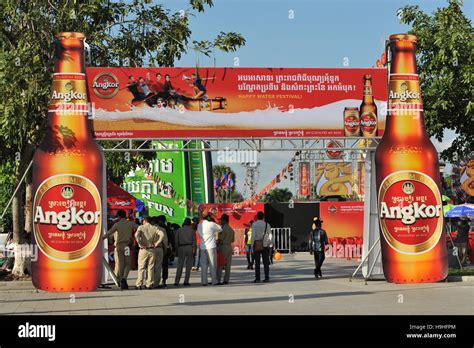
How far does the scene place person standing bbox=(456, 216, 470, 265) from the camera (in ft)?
97.7

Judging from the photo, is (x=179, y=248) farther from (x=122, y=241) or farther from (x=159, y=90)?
(x=159, y=90)

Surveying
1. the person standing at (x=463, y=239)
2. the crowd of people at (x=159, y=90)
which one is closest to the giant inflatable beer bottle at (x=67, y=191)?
the crowd of people at (x=159, y=90)

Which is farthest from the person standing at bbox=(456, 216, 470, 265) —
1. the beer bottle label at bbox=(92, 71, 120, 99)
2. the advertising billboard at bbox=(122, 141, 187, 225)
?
the advertising billboard at bbox=(122, 141, 187, 225)

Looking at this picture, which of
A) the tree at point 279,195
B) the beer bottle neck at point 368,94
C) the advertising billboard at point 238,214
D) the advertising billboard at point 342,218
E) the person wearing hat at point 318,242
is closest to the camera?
the beer bottle neck at point 368,94

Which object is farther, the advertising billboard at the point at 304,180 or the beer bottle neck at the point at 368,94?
the advertising billboard at the point at 304,180

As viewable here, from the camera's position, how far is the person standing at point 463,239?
29766mm

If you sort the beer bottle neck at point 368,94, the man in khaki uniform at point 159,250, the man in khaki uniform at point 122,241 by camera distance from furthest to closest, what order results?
the beer bottle neck at point 368,94, the man in khaki uniform at point 159,250, the man in khaki uniform at point 122,241

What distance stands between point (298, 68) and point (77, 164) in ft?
19.5

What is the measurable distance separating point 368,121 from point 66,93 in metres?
7.45

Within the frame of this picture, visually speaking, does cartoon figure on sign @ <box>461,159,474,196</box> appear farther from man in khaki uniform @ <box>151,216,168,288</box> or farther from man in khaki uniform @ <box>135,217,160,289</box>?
man in khaki uniform @ <box>135,217,160,289</box>

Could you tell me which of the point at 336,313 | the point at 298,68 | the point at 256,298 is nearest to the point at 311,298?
the point at 256,298

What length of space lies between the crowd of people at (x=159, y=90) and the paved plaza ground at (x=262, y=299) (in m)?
4.63

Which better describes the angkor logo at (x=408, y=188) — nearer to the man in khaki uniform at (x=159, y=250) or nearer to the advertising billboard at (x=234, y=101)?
the advertising billboard at (x=234, y=101)
